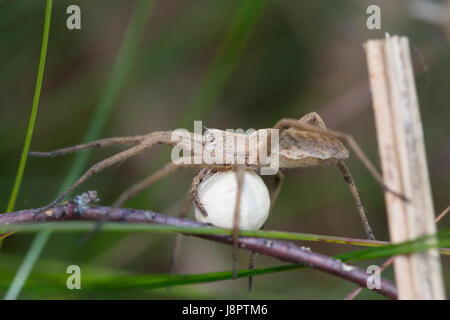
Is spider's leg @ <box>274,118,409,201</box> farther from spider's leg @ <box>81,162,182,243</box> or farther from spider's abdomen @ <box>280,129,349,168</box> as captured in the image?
spider's leg @ <box>81,162,182,243</box>

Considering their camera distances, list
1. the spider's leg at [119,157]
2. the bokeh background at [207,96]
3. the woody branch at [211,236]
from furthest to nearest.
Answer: the bokeh background at [207,96]
the spider's leg at [119,157]
the woody branch at [211,236]

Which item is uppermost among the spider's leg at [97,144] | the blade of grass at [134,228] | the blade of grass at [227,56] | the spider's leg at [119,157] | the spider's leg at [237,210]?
the blade of grass at [227,56]

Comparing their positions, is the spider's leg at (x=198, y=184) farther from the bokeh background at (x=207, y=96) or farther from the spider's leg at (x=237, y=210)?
the bokeh background at (x=207, y=96)

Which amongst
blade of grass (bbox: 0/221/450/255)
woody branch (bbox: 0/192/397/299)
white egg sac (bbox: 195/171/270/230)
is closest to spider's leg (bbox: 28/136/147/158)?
white egg sac (bbox: 195/171/270/230)

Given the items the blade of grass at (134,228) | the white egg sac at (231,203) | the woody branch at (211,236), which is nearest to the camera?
the blade of grass at (134,228)

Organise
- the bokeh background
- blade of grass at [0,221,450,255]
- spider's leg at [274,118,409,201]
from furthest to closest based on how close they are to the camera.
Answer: the bokeh background < spider's leg at [274,118,409,201] < blade of grass at [0,221,450,255]

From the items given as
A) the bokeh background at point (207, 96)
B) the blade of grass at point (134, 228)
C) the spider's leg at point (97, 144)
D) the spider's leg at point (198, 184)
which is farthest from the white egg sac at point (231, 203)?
the bokeh background at point (207, 96)
